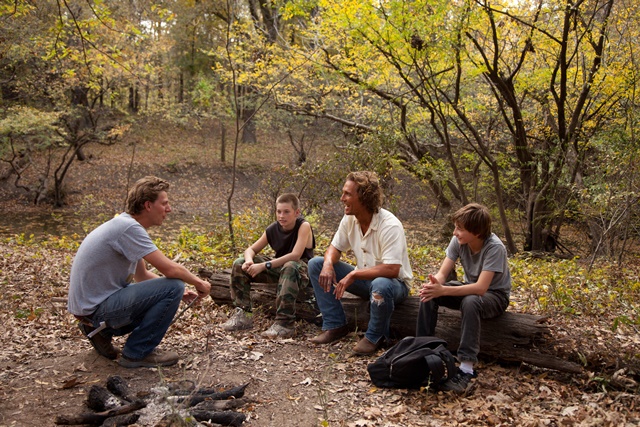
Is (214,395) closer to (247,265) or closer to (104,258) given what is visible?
(104,258)

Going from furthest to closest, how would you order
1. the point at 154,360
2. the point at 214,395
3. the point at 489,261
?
1. the point at 154,360
2. the point at 489,261
3. the point at 214,395

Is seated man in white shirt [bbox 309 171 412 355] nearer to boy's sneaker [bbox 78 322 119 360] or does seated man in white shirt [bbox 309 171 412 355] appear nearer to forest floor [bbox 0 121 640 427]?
forest floor [bbox 0 121 640 427]

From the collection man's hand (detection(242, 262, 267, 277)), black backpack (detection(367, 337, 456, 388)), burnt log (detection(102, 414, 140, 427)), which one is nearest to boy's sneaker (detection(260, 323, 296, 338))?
man's hand (detection(242, 262, 267, 277))

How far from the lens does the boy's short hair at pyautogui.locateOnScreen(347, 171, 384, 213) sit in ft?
14.1

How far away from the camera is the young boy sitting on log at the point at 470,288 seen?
364 centimetres

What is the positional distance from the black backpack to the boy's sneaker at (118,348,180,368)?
1.53 m

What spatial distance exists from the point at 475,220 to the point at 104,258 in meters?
2.72

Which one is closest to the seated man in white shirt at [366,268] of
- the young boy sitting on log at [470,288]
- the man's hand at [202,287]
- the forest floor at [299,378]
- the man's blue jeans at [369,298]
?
the man's blue jeans at [369,298]

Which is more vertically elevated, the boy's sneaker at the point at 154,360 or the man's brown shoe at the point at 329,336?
the man's brown shoe at the point at 329,336

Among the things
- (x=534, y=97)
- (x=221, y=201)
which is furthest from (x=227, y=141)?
(x=534, y=97)

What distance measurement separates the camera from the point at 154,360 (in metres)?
3.92

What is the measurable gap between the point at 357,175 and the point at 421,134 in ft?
32.3

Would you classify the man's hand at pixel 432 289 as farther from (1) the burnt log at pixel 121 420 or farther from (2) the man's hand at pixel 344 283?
(1) the burnt log at pixel 121 420

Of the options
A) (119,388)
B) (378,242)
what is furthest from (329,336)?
(119,388)
